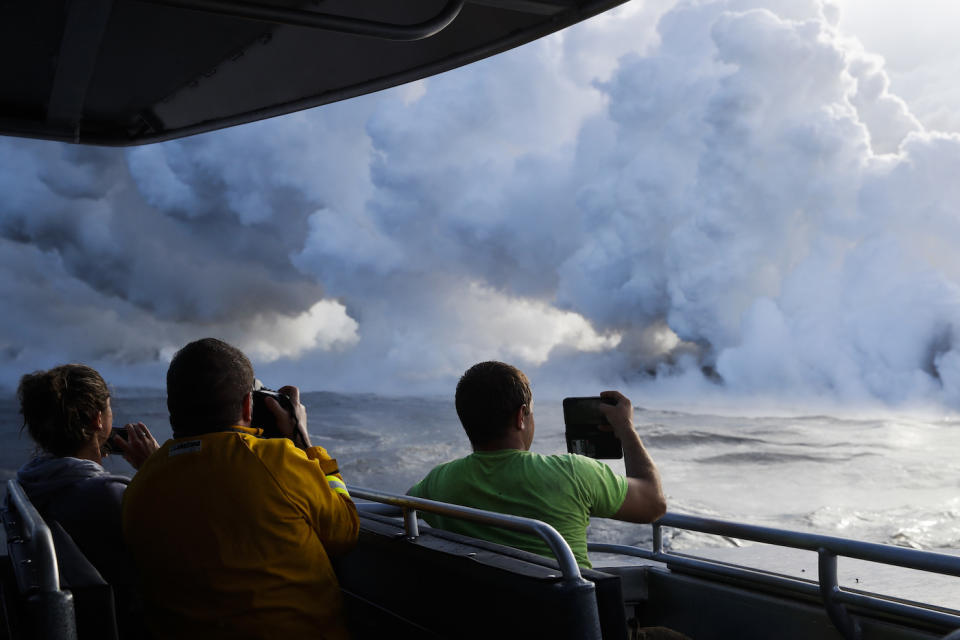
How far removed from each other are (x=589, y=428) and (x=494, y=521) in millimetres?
628

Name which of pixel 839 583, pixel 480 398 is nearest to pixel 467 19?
pixel 480 398

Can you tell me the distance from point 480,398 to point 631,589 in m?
1.11

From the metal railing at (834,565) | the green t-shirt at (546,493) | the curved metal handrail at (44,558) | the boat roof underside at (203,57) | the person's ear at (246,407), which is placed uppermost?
the boat roof underside at (203,57)

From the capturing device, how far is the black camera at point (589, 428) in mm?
2303

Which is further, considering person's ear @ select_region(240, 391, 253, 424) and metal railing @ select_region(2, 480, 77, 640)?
person's ear @ select_region(240, 391, 253, 424)

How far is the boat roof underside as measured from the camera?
8.48 ft

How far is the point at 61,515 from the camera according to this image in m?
2.21

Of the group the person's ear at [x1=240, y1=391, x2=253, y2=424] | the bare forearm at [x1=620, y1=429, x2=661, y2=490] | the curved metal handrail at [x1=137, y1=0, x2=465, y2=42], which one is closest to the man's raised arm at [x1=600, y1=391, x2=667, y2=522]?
the bare forearm at [x1=620, y1=429, x2=661, y2=490]

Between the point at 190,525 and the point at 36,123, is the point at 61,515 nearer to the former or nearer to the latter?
the point at 190,525

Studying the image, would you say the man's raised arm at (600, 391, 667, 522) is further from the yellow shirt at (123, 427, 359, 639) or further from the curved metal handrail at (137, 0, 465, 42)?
the curved metal handrail at (137, 0, 465, 42)

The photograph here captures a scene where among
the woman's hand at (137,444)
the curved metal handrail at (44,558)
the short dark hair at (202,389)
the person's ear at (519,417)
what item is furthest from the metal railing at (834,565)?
the curved metal handrail at (44,558)

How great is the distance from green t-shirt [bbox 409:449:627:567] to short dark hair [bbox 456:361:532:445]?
67mm

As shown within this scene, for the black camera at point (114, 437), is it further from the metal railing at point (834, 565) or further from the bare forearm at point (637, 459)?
the metal railing at point (834, 565)

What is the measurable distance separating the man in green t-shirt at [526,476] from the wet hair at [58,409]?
3.29ft
